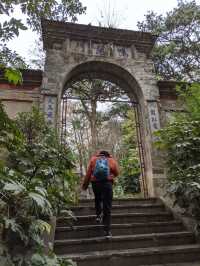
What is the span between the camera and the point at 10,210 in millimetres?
2139

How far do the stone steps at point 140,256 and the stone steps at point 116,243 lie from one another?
124 mm

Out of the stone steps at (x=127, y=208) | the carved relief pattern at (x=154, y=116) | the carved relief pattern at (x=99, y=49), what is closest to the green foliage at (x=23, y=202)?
the stone steps at (x=127, y=208)

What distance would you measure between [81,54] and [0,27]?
517cm

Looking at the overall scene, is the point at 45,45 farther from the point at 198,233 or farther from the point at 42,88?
the point at 198,233

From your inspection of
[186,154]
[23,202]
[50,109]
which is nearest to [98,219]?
[186,154]

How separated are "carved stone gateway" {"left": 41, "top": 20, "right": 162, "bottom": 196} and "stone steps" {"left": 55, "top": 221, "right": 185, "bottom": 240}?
6.35 feet

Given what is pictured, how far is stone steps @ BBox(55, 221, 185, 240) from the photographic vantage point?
3.61m

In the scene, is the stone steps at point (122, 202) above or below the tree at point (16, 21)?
below

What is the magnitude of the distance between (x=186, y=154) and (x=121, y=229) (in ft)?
5.11

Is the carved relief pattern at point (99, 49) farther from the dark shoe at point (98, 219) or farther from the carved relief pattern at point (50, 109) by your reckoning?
the dark shoe at point (98, 219)

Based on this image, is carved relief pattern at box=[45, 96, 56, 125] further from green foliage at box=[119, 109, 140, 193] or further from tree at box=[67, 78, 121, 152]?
green foliage at box=[119, 109, 140, 193]

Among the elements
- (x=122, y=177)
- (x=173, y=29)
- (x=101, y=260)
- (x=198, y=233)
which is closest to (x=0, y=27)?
(x=101, y=260)

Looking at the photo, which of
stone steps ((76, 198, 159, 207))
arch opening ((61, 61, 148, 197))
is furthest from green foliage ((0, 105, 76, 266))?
arch opening ((61, 61, 148, 197))

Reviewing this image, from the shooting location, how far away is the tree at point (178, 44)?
29.9 feet
